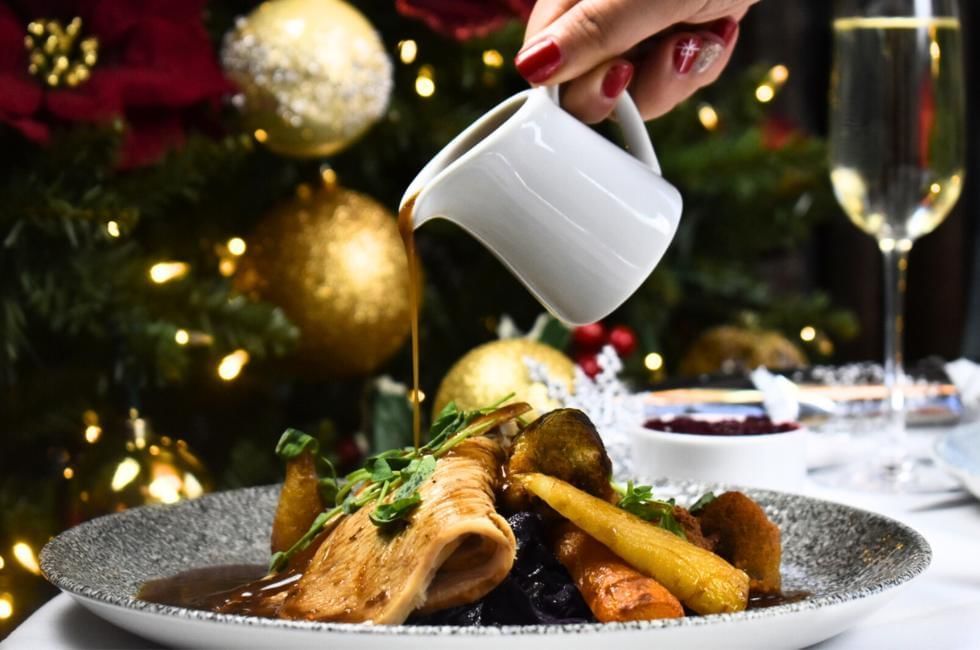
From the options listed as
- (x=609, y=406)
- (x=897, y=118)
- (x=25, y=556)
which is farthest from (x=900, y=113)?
(x=25, y=556)

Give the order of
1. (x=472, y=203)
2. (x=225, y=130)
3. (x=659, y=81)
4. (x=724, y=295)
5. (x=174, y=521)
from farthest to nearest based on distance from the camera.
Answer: (x=724, y=295) → (x=225, y=130) → (x=659, y=81) → (x=174, y=521) → (x=472, y=203)

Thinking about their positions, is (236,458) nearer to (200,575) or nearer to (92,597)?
(200,575)

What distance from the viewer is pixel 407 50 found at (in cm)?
174

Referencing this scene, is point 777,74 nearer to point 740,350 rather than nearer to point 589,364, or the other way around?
point 740,350

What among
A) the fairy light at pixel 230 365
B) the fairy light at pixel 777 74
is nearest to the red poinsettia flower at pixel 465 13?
the fairy light at pixel 230 365

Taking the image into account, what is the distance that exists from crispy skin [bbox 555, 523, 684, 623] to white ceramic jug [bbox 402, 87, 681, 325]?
0.58 feet

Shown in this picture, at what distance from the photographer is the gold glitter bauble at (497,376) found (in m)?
1.34

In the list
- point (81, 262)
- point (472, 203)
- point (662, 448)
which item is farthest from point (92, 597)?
point (81, 262)

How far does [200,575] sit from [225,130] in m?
0.78

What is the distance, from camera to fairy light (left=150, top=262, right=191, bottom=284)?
1.44 metres

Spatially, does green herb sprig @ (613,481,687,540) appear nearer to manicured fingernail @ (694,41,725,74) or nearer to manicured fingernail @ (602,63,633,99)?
manicured fingernail @ (602,63,633,99)

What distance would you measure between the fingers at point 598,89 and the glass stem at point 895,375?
1.67 ft

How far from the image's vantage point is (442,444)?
2.76 ft

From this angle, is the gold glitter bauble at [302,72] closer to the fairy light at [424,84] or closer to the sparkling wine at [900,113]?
the fairy light at [424,84]
